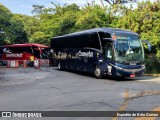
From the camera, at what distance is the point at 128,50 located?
1886cm

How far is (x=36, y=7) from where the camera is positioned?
226 ft

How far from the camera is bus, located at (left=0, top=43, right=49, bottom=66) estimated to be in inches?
1563

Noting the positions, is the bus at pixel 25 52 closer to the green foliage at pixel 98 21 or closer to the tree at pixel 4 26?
the green foliage at pixel 98 21

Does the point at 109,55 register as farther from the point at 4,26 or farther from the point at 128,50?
the point at 4,26

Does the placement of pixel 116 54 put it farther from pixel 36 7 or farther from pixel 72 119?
pixel 36 7

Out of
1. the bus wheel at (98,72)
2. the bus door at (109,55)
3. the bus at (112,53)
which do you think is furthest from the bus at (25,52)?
the bus door at (109,55)

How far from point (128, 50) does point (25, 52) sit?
82.4 feet

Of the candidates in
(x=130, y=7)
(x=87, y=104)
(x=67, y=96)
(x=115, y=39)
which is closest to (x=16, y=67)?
(x=130, y=7)

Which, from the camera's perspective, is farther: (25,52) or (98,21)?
(25,52)

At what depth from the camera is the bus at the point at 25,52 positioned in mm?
39688

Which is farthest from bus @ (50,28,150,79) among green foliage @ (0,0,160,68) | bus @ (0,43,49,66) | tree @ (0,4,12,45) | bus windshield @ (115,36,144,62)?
tree @ (0,4,12,45)

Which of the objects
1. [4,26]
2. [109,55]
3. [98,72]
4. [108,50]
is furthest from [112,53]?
[4,26]

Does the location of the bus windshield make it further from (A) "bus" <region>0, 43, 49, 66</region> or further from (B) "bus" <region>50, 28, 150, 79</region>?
(A) "bus" <region>0, 43, 49, 66</region>

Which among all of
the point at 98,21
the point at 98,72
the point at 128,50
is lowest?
the point at 98,72
